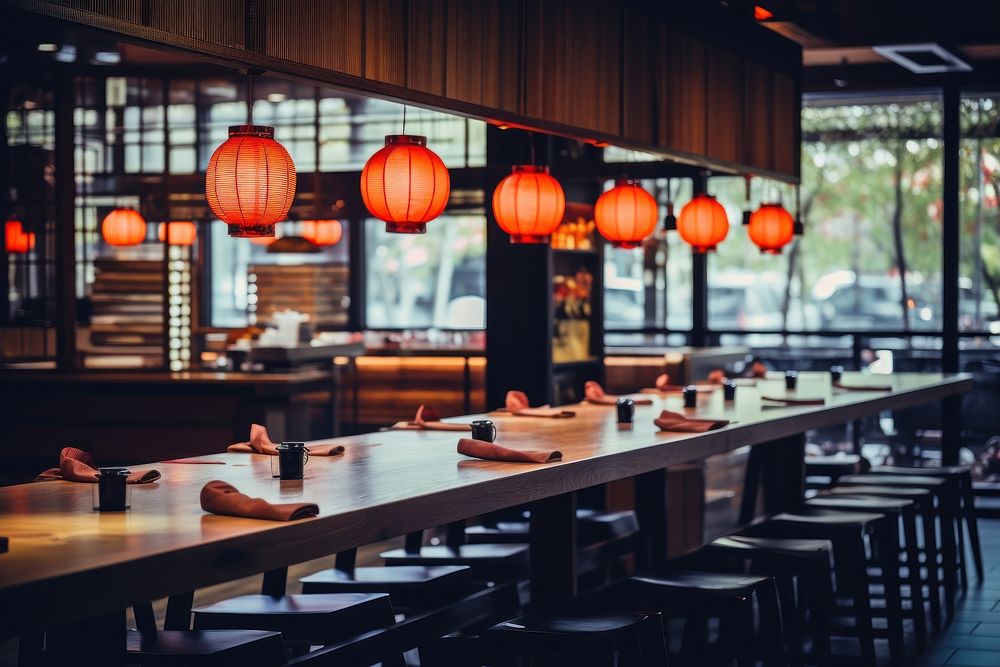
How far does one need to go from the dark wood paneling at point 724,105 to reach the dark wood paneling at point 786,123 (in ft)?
2.07

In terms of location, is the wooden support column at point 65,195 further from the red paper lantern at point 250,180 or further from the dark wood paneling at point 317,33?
the red paper lantern at point 250,180

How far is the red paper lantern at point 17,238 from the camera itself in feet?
29.5

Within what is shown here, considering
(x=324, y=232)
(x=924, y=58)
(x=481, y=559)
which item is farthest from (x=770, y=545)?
(x=324, y=232)

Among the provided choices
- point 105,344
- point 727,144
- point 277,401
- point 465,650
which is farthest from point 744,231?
point 465,650

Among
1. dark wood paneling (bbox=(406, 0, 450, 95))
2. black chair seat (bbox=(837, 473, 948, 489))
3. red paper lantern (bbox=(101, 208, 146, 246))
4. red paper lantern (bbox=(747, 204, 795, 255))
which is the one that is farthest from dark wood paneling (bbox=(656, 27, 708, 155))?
red paper lantern (bbox=(101, 208, 146, 246))

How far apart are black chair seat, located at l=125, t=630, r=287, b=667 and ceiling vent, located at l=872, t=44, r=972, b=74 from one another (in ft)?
23.1

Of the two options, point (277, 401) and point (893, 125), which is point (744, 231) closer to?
point (893, 125)

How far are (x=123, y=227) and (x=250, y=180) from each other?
6.63 metres

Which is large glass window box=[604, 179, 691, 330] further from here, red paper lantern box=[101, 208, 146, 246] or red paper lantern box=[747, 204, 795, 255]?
red paper lantern box=[101, 208, 146, 246]

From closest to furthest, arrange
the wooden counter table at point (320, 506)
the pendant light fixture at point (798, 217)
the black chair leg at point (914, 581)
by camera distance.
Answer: the wooden counter table at point (320, 506) < the black chair leg at point (914, 581) < the pendant light fixture at point (798, 217)

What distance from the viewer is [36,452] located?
820 centimetres

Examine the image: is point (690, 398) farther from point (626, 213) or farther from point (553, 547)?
point (553, 547)

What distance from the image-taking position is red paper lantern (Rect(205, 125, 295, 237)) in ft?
12.1

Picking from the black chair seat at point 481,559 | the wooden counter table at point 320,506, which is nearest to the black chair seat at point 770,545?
the wooden counter table at point 320,506
